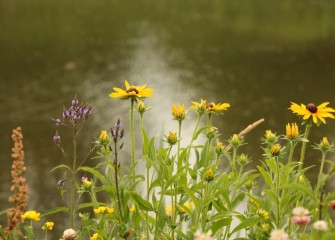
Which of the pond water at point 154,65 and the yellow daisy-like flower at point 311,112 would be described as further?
the pond water at point 154,65

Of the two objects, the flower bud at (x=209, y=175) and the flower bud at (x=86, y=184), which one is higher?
the flower bud at (x=209, y=175)

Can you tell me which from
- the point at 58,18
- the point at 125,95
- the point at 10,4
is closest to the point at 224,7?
the point at 58,18

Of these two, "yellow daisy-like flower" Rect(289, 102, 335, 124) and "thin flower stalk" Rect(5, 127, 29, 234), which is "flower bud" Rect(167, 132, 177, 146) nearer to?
"yellow daisy-like flower" Rect(289, 102, 335, 124)

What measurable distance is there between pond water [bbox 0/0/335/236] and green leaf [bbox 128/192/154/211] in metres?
4.52

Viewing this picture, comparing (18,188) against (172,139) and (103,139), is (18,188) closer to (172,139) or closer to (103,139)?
(103,139)

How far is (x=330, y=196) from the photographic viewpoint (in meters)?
1.46

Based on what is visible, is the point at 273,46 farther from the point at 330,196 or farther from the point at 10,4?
the point at 330,196

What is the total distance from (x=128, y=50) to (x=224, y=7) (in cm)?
694

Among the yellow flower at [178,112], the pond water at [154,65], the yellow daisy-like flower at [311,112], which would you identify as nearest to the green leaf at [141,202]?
the yellow flower at [178,112]

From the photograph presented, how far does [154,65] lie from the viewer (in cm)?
1137

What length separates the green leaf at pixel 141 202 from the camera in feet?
A: 5.70

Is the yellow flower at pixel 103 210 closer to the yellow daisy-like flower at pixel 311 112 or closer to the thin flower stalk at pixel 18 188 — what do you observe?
the thin flower stalk at pixel 18 188

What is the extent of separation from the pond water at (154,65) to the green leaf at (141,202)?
4521 millimetres

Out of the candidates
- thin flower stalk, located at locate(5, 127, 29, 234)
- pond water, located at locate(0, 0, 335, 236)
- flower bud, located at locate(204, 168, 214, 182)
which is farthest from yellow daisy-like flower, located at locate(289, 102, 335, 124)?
pond water, located at locate(0, 0, 335, 236)
